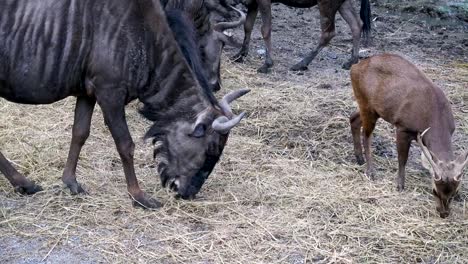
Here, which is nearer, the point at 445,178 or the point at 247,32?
the point at 445,178

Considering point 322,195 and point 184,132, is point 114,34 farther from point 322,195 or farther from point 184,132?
point 322,195

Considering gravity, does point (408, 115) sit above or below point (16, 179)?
above

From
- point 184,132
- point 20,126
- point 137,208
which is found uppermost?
point 184,132

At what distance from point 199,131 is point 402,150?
1623 mm

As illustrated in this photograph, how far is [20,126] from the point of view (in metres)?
7.03

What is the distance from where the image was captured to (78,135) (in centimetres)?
567

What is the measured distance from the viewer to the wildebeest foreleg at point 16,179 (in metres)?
5.61

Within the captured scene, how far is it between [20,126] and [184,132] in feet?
7.23

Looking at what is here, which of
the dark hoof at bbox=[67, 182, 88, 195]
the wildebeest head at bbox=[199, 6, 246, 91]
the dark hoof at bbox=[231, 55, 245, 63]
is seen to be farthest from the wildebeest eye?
the dark hoof at bbox=[231, 55, 245, 63]

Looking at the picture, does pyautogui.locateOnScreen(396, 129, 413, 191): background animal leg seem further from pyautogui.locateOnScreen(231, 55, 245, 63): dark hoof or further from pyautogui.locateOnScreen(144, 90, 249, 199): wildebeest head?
pyautogui.locateOnScreen(231, 55, 245, 63): dark hoof

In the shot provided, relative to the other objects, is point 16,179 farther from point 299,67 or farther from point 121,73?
point 299,67

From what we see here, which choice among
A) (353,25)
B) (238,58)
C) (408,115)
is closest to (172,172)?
(408,115)

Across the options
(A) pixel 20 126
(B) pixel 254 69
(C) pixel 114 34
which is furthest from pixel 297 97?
(C) pixel 114 34

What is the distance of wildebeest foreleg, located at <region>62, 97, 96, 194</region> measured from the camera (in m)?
5.61
